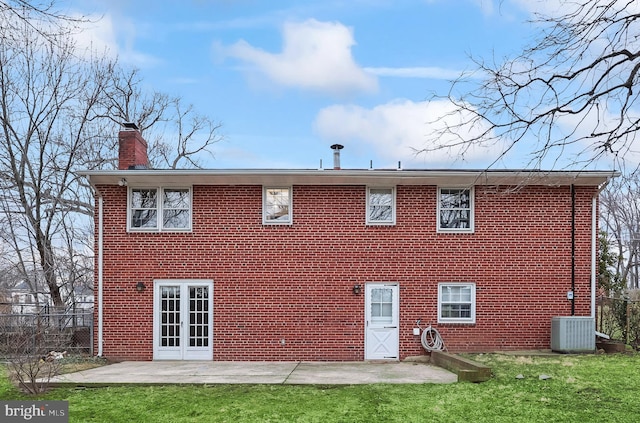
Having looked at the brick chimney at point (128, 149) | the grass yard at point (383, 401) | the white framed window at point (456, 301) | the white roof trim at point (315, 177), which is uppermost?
the brick chimney at point (128, 149)

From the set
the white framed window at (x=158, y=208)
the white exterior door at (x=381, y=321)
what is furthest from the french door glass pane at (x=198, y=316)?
the white exterior door at (x=381, y=321)

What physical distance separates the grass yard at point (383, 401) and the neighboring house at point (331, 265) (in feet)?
9.52

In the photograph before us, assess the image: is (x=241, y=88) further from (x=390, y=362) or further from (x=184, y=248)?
(x=390, y=362)

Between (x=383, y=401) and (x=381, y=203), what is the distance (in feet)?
19.4

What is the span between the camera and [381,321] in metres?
13.2

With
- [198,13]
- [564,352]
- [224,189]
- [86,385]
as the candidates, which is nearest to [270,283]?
[224,189]

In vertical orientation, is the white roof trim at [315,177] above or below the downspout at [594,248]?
above

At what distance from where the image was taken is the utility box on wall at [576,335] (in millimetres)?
12789

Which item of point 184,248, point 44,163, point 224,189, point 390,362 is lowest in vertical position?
point 390,362

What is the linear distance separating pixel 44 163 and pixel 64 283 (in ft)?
15.1

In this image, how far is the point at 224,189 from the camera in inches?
524

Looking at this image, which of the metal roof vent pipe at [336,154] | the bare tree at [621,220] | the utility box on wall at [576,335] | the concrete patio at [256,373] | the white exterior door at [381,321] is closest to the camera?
the concrete patio at [256,373]

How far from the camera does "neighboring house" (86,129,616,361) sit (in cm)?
1311

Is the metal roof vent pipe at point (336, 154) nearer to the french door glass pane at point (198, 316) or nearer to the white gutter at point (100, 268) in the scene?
the french door glass pane at point (198, 316)
